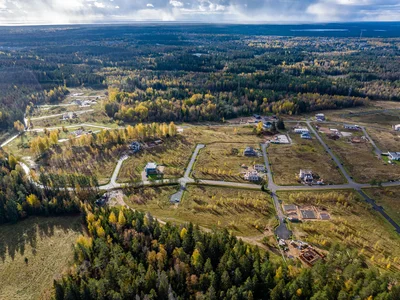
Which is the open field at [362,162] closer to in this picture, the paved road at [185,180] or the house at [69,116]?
the paved road at [185,180]

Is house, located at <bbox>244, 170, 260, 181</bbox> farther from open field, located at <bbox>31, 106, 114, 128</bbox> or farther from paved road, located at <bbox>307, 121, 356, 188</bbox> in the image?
open field, located at <bbox>31, 106, 114, 128</bbox>

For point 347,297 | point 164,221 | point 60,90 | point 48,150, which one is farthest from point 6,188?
point 60,90

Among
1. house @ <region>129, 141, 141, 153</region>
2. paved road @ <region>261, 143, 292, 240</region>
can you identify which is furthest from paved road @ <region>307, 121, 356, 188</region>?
house @ <region>129, 141, 141, 153</region>

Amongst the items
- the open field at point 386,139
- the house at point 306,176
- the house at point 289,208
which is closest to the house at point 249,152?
the house at point 306,176

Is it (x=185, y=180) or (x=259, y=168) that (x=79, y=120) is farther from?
(x=259, y=168)

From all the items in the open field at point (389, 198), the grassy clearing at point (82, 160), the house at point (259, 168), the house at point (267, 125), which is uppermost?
the grassy clearing at point (82, 160)
